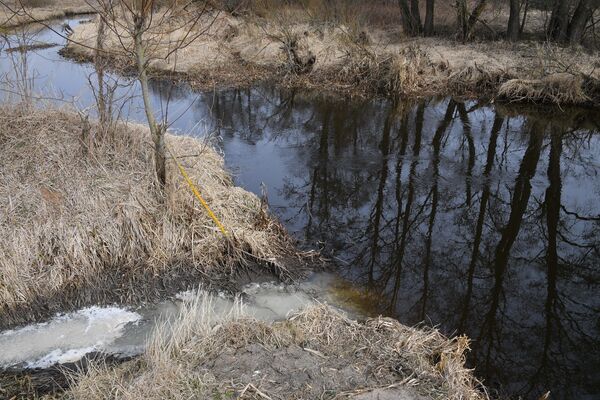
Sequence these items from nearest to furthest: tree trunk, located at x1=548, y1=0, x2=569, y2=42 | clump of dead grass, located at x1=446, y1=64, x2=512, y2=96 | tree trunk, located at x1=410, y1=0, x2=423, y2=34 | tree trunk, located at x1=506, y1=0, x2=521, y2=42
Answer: clump of dead grass, located at x1=446, y1=64, x2=512, y2=96
tree trunk, located at x1=548, y1=0, x2=569, y2=42
tree trunk, located at x1=506, y1=0, x2=521, y2=42
tree trunk, located at x1=410, y1=0, x2=423, y2=34

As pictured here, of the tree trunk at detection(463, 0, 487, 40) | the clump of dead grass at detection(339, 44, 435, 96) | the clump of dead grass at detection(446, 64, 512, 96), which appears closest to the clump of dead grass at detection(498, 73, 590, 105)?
the clump of dead grass at detection(446, 64, 512, 96)

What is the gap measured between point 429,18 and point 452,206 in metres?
11.7

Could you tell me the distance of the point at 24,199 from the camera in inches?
241

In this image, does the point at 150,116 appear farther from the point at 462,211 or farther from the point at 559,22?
the point at 559,22

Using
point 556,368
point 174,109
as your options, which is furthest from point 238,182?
point 556,368

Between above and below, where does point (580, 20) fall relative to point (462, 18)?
below

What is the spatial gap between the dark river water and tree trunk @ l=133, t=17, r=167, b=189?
224 millimetres

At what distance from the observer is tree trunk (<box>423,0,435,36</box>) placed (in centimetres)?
1775

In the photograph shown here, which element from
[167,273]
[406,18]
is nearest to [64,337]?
[167,273]

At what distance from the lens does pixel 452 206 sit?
8.02m

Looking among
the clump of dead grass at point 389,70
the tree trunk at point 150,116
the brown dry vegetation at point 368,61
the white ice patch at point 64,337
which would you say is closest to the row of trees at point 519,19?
the brown dry vegetation at point 368,61

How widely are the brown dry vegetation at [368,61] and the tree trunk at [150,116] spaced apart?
6325mm

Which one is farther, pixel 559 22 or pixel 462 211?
pixel 559 22

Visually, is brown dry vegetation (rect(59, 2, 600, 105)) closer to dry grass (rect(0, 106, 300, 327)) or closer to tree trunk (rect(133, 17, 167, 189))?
dry grass (rect(0, 106, 300, 327))
